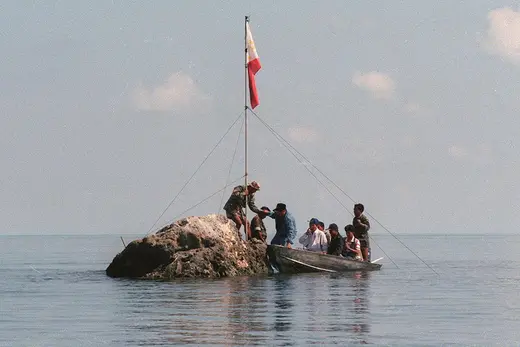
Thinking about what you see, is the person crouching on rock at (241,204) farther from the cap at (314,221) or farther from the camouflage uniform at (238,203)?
the cap at (314,221)

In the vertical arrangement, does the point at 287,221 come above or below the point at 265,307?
above

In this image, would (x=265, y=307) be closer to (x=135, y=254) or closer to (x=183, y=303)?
(x=183, y=303)

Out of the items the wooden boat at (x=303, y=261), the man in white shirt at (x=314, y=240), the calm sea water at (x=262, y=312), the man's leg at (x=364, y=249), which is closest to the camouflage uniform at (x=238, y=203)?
the wooden boat at (x=303, y=261)

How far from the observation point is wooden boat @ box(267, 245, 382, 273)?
36531 millimetres

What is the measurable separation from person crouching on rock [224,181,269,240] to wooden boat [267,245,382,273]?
1088 millimetres

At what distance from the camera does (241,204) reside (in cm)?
3641

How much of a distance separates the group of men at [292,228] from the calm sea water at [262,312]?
1056 mm

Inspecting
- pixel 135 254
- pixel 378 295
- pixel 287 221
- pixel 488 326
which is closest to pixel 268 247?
pixel 287 221

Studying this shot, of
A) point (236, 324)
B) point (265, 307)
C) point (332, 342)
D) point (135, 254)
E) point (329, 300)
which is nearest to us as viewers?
point (332, 342)

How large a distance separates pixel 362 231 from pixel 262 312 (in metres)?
14.1

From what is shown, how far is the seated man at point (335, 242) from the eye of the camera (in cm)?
3666

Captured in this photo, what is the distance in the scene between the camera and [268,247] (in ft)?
120

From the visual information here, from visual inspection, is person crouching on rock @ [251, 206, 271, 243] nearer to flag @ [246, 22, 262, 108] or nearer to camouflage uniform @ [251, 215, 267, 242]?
camouflage uniform @ [251, 215, 267, 242]

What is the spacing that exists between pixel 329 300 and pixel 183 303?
350 centimetres
